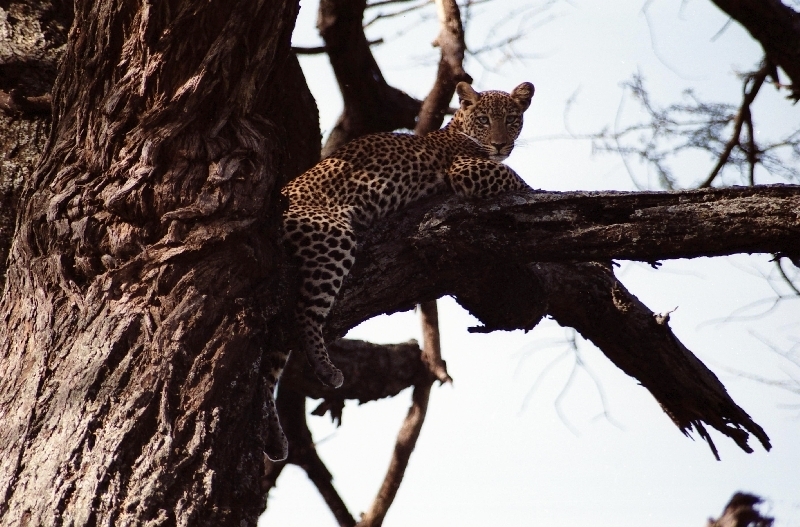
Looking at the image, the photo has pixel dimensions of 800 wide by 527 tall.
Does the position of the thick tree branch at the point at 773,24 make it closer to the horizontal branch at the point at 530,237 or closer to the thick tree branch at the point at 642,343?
the horizontal branch at the point at 530,237

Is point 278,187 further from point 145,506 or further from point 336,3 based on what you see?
point 336,3

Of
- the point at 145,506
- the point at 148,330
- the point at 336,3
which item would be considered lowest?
the point at 145,506

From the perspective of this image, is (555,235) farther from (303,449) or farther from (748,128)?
(303,449)

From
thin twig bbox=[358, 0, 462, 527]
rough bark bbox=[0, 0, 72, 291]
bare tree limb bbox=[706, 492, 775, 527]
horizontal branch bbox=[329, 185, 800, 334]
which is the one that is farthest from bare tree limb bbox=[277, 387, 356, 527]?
bare tree limb bbox=[706, 492, 775, 527]

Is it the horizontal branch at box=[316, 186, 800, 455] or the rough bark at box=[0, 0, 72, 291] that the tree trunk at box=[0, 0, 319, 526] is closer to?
the rough bark at box=[0, 0, 72, 291]

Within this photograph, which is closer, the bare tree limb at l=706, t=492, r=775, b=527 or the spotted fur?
the bare tree limb at l=706, t=492, r=775, b=527

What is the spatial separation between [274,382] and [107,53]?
161 cm

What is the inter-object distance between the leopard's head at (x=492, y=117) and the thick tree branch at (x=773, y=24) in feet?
6.66

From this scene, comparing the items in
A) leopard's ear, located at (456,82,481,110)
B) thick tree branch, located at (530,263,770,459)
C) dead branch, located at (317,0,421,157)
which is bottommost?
thick tree branch, located at (530,263,770,459)

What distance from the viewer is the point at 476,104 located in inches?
261

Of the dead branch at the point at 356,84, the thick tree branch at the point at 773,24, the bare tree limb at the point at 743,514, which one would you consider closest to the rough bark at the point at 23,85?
the dead branch at the point at 356,84

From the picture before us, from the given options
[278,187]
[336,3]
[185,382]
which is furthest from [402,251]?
[336,3]

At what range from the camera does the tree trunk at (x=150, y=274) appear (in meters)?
2.97

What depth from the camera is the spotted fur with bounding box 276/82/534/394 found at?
13.5ft
